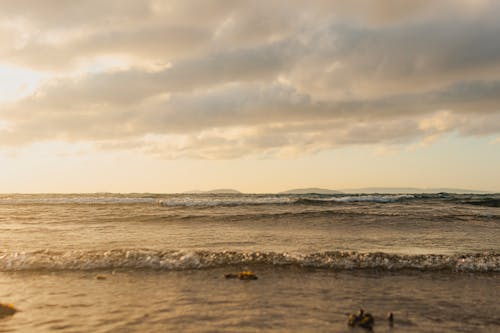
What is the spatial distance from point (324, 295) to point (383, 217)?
1945cm

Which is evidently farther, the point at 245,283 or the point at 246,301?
the point at 245,283

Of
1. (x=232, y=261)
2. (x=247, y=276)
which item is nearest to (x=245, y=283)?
(x=247, y=276)

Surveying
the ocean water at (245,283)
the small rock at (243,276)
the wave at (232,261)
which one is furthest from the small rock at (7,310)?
the small rock at (243,276)

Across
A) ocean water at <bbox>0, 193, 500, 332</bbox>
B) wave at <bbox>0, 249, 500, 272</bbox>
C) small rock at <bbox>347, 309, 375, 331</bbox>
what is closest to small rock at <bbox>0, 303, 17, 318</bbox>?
ocean water at <bbox>0, 193, 500, 332</bbox>

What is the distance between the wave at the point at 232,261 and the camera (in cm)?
1123

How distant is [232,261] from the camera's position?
38.2 feet

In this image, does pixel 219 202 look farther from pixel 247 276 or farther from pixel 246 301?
pixel 246 301

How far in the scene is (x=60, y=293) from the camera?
8.73 meters

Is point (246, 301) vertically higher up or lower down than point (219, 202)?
lower down

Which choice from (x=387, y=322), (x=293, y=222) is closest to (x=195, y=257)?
(x=387, y=322)

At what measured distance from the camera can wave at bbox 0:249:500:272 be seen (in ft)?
36.9

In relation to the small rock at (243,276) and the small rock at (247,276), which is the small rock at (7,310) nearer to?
the small rock at (243,276)

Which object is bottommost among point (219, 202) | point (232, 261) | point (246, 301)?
point (246, 301)

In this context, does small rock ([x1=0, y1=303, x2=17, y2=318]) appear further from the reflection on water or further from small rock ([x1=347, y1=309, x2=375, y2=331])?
small rock ([x1=347, y1=309, x2=375, y2=331])
